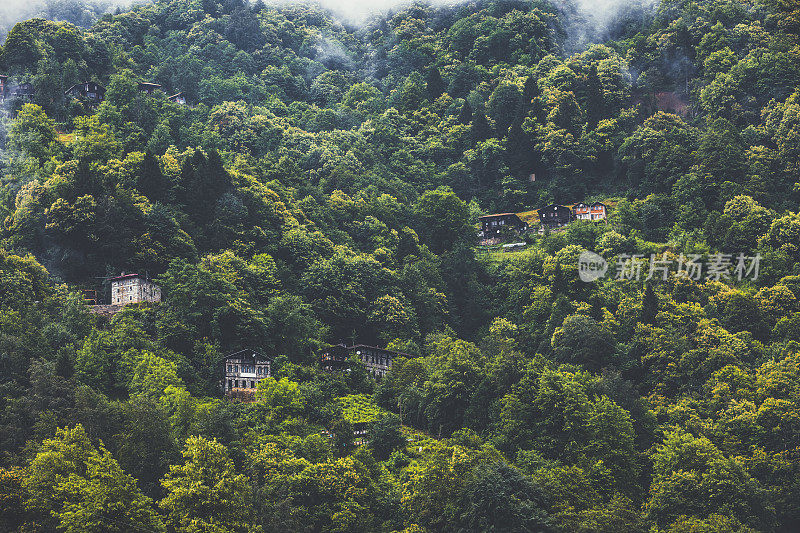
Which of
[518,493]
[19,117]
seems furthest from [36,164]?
[518,493]

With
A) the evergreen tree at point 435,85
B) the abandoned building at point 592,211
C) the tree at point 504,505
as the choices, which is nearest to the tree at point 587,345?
the tree at point 504,505

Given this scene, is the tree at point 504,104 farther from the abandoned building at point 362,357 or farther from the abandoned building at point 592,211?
the abandoned building at point 362,357

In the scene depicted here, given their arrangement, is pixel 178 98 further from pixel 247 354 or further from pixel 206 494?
pixel 206 494

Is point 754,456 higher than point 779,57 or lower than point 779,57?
lower

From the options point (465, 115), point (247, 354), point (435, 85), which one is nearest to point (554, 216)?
point (465, 115)

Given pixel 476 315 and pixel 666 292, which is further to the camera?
pixel 476 315

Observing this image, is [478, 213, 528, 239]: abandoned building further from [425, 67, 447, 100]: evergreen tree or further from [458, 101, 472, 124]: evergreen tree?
[425, 67, 447, 100]: evergreen tree

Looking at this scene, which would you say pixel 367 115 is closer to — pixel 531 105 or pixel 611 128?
pixel 531 105

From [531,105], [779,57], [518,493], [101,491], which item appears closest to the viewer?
[101,491]
